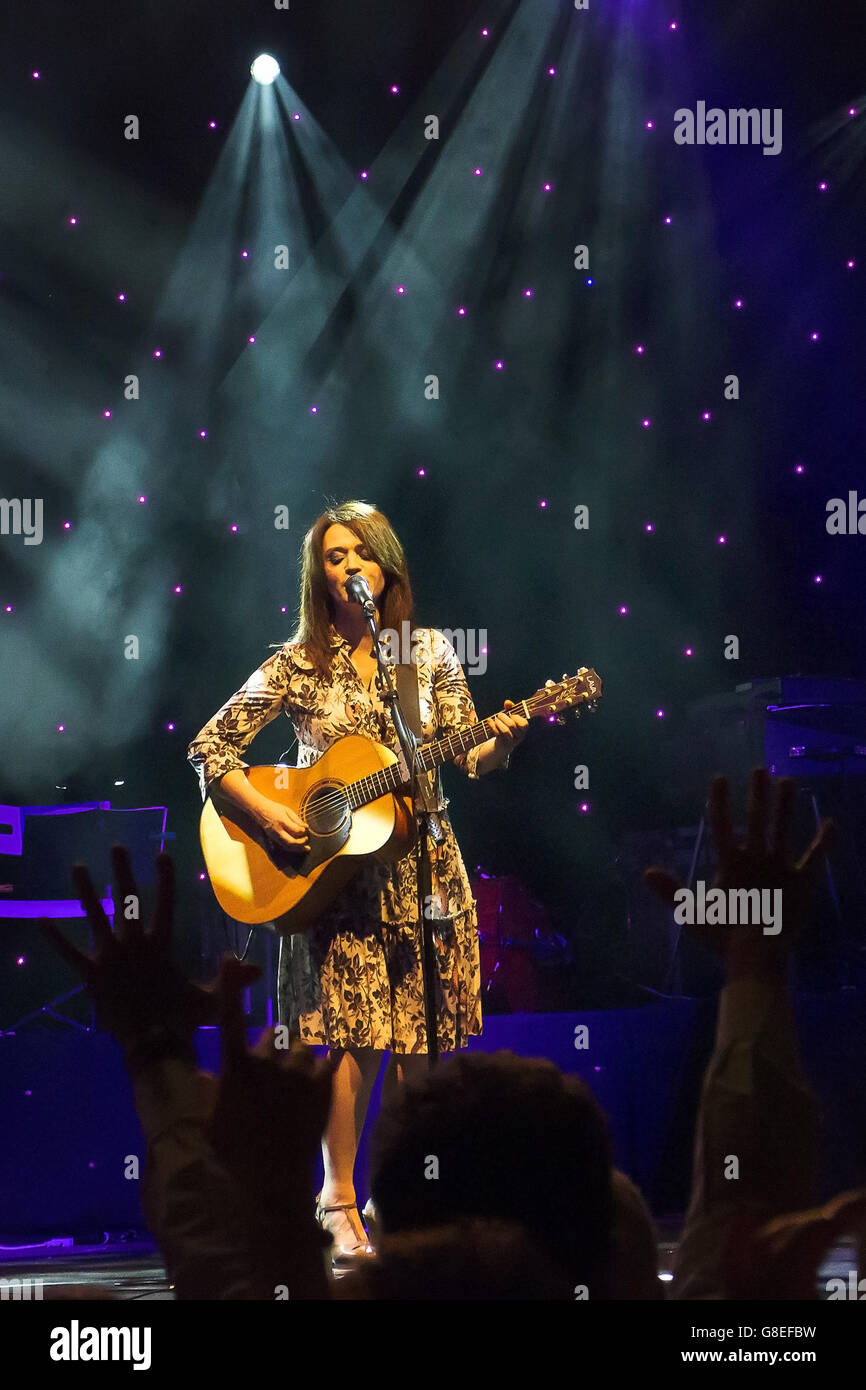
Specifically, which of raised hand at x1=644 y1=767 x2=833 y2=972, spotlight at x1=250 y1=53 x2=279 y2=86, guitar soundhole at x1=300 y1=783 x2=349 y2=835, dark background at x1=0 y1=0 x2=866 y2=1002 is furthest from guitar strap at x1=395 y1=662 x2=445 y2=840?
spotlight at x1=250 y1=53 x2=279 y2=86

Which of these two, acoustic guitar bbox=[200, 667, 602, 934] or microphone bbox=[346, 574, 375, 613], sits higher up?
microphone bbox=[346, 574, 375, 613]

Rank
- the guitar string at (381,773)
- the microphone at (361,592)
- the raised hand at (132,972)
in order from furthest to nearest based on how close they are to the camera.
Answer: the guitar string at (381,773) → the microphone at (361,592) → the raised hand at (132,972)

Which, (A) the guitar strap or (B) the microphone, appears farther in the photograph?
(A) the guitar strap

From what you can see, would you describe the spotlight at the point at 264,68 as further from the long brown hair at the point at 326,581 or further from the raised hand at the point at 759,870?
the raised hand at the point at 759,870

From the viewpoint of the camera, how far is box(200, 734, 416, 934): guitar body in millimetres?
3254

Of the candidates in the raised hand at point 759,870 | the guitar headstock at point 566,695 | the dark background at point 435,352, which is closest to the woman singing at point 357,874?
the guitar headstock at point 566,695

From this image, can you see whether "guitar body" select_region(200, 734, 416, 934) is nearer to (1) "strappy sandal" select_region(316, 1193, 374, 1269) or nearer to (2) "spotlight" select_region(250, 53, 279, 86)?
(1) "strappy sandal" select_region(316, 1193, 374, 1269)

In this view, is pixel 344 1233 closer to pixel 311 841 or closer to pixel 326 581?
pixel 311 841

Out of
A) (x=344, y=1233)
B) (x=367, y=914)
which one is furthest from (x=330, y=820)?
(x=344, y=1233)

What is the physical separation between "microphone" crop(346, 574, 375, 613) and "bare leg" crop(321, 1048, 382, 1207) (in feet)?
3.80

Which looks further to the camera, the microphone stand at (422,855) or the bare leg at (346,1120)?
the bare leg at (346,1120)

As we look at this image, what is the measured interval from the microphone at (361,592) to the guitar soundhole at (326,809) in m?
0.54

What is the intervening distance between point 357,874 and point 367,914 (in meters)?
0.11

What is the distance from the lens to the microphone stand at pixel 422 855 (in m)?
2.91
